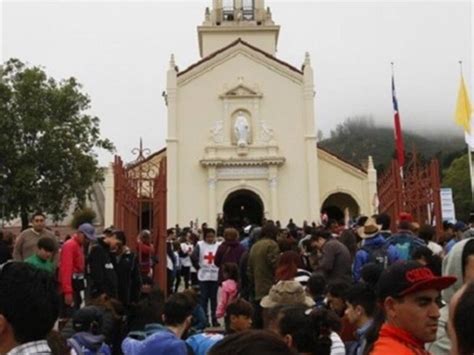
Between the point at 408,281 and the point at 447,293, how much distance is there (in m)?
0.71

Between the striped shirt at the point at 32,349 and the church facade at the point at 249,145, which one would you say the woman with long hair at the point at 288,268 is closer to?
the striped shirt at the point at 32,349

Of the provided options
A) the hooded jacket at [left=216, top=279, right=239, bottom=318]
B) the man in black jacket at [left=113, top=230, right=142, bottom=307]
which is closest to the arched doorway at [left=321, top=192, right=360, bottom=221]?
the hooded jacket at [left=216, top=279, right=239, bottom=318]

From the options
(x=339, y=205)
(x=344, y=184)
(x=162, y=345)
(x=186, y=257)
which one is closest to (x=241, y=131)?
(x=344, y=184)

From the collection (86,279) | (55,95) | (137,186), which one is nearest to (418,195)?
(137,186)

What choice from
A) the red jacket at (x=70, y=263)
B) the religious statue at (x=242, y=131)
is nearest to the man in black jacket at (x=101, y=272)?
the red jacket at (x=70, y=263)

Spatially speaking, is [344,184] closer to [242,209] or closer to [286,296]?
[242,209]

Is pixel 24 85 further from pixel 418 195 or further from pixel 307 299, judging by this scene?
pixel 307 299

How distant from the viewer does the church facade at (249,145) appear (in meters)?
32.0

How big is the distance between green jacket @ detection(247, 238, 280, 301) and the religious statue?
23195mm

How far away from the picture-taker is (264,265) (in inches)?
A: 351

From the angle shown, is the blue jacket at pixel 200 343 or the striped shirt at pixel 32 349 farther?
the blue jacket at pixel 200 343

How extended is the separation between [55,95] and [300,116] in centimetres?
1210

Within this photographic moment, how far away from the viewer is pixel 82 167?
31.9m

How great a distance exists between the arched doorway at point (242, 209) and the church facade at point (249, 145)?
0.40 m
